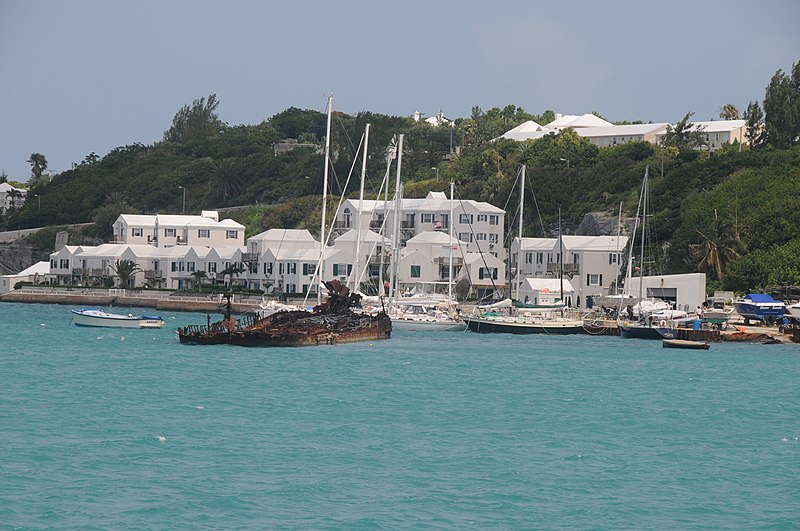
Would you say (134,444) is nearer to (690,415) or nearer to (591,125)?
(690,415)

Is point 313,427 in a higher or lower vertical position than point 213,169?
lower

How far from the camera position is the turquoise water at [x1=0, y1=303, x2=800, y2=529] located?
91.6ft

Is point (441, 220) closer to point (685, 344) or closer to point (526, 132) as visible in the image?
point (526, 132)

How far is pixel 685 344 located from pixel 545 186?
221ft

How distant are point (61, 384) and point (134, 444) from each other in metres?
16.5

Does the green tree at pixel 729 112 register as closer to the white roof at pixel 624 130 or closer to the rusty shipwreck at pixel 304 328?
the white roof at pixel 624 130

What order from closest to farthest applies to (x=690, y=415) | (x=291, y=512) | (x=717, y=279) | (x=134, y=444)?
1. (x=291, y=512)
2. (x=134, y=444)
3. (x=690, y=415)
4. (x=717, y=279)

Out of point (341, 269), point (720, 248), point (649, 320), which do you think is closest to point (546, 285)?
point (720, 248)

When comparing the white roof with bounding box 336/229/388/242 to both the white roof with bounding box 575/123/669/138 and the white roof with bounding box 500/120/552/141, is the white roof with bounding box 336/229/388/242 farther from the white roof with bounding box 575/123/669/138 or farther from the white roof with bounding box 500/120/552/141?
the white roof with bounding box 500/120/552/141

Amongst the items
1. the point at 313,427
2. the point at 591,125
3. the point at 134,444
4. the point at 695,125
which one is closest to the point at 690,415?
the point at 313,427

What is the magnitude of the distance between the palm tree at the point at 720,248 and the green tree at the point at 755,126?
39325mm

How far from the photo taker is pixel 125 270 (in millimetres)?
130250

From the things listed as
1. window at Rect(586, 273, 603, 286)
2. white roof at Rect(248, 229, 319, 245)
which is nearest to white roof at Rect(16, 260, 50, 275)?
white roof at Rect(248, 229, 319, 245)

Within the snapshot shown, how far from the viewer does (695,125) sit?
15975 cm
